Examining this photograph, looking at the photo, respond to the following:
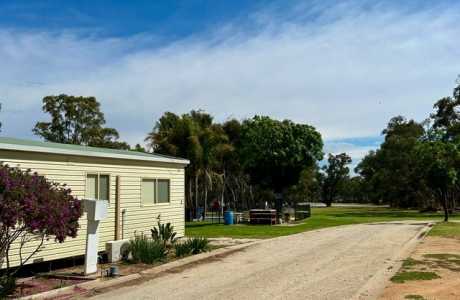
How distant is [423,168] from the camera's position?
98.1 ft

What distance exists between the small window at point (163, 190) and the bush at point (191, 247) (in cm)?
272

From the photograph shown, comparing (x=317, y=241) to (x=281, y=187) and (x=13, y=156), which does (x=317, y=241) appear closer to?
(x=13, y=156)

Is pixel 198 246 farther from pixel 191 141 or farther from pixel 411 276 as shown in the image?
pixel 191 141

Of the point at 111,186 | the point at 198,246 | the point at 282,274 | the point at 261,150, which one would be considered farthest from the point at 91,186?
the point at 261,150

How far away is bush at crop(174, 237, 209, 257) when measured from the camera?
14.0 m

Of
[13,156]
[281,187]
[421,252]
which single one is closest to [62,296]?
[13,156]

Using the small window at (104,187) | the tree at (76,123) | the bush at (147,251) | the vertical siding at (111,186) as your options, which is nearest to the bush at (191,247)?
the bush at (147,251)

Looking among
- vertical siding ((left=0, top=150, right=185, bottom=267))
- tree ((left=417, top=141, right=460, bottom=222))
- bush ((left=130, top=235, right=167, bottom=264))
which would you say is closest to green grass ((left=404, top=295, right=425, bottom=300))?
bush ((left=130, top=235, right=167, bottom=264))

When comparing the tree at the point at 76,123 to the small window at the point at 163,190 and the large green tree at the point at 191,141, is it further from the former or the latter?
the small window at the point at 163,190

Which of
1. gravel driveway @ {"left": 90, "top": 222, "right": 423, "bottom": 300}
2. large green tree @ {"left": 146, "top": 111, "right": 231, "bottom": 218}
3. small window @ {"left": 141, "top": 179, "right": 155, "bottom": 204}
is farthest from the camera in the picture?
large green tree @ {"left": 146, "top": 111, "right": 231, "bottom": 218}

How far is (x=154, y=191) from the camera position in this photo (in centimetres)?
1656

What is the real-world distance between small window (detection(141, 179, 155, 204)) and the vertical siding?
171 mm

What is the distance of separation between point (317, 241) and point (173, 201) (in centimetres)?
539

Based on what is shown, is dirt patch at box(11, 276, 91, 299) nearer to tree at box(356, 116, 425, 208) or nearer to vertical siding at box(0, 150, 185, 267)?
vertical siding at box(0, 150, 185, 267)
